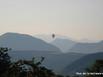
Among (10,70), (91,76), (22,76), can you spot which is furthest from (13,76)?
(91,76)

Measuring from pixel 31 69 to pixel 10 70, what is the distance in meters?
1.90

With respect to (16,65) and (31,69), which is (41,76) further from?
(16,65)

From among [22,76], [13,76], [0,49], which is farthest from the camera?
[0,49]

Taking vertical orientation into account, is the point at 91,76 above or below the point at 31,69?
below

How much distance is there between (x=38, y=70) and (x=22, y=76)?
452 inches

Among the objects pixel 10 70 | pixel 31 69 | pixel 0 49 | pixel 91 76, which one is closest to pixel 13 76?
pixel 10 70

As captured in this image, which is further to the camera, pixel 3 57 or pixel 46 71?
pixel 3 57

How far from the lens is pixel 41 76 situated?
13.4 metres

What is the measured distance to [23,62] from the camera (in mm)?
13391

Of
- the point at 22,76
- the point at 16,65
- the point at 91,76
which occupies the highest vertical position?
the point at 16,65

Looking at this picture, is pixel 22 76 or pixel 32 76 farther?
pixel 22 76

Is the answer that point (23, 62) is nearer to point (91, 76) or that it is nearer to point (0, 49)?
point (0, 49)

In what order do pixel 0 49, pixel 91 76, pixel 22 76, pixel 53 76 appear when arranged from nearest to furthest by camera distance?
1. pixel 53 76
2. pixel 22 76
3. pixel 0 49
4. pixel 91 76

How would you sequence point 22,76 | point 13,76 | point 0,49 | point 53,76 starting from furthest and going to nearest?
point 0,49 → point 22,76 → point 13,76 → point 53,76
